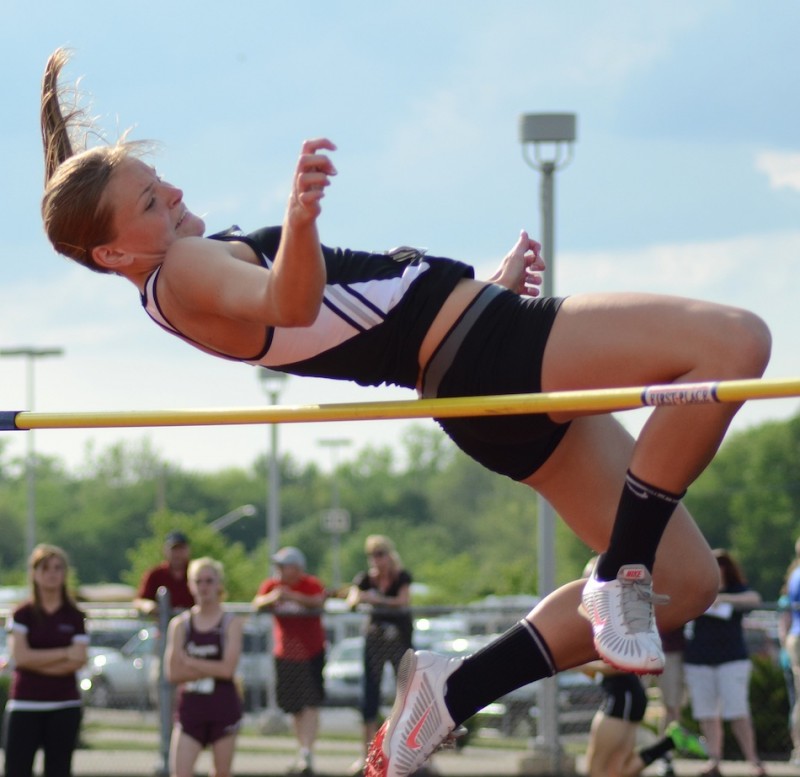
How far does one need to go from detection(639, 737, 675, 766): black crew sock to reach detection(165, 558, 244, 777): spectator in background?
2.35m

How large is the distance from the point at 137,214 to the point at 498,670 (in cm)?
139

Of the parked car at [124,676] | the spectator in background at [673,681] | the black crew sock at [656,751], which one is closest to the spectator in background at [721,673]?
the spectator in background at [673,681]

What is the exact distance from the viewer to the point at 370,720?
9797mm

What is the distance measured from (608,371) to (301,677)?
6.98 m

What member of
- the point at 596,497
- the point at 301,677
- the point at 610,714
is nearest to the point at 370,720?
the point at 301,677

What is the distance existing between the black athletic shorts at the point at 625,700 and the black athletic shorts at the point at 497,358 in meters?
4.86

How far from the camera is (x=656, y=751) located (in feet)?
28.0

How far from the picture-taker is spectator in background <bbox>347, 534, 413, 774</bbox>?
9.73 meters

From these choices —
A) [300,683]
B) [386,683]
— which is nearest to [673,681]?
[386,683]

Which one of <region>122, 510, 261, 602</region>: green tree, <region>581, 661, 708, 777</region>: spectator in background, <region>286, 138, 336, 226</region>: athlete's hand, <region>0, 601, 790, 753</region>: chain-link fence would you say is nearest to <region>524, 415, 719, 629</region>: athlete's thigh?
<region>286, 138, 336, 226</region>: athlete's hand

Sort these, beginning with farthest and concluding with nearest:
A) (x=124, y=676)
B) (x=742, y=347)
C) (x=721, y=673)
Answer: (x=124, y=676), (x=721, y=673), (x=742, y=347)

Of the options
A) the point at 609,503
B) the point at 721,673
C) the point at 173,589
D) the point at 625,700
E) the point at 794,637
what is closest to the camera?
the point at 609,503

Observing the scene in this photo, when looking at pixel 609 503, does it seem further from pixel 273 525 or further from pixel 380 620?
pixel 273 525

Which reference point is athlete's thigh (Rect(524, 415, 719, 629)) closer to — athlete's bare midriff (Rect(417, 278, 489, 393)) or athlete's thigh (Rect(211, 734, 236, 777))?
athlete's bare midriff (Rect(417, 278, 489, 393))
